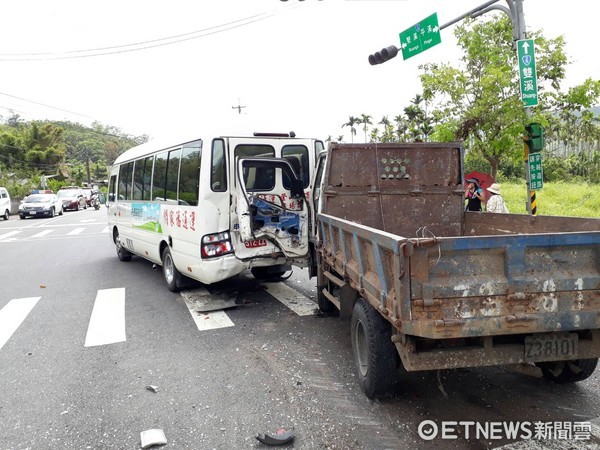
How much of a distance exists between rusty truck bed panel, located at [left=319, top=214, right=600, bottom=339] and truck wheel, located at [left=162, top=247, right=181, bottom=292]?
16.3ft

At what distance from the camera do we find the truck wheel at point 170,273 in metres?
7.16

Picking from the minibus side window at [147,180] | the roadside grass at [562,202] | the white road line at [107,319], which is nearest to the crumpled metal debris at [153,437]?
the white road line at [107,319]

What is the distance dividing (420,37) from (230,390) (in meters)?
9.05

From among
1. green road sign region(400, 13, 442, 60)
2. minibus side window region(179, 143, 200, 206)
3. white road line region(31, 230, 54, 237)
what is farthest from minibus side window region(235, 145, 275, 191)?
white road line region(31, 230, 54, 237)

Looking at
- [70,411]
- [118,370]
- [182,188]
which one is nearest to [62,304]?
[182,188]

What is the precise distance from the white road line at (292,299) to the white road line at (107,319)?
2.28m

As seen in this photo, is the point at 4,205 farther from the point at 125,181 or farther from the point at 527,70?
the point at 527,70

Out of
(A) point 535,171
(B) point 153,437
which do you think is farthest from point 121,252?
(A) point 535,171

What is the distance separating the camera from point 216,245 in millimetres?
6020

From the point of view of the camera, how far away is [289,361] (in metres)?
4.46

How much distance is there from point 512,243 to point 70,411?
3586 millimetres

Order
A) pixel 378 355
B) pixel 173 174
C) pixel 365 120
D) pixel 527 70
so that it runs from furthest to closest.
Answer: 1. pixel 365 120
2. pixel 527 70
3. pixel 173 174
4. pixel 378 355

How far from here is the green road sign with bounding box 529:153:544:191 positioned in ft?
27.6

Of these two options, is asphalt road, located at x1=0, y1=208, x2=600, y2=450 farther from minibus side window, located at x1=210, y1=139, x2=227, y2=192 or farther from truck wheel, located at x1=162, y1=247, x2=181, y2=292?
minibus side window, located at x1=210, y1=139, x2=227, y2=192
